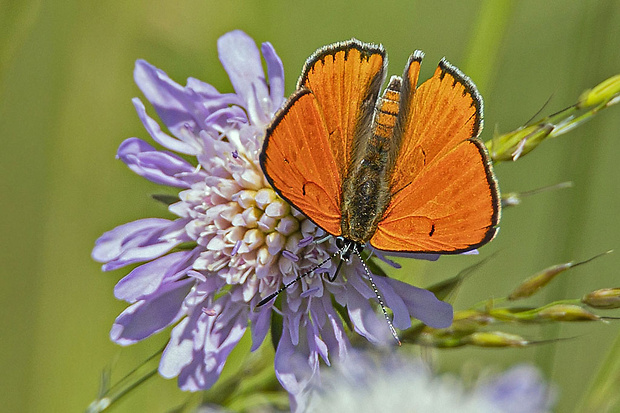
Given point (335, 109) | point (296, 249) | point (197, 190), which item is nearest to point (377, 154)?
point (335, 109)

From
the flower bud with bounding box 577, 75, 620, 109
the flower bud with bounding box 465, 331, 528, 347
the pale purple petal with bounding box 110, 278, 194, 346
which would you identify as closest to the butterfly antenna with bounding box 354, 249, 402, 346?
the flower bud with bounding box 465, 331, 528, 347

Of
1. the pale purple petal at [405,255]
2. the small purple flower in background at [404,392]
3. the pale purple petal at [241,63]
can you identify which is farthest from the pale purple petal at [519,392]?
the pale purple petal at [241,63]

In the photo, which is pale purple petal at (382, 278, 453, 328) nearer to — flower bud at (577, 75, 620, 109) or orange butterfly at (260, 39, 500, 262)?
orange butterfly at (260, 39, 500, 262)

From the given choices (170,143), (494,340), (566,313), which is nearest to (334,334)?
(494,340)

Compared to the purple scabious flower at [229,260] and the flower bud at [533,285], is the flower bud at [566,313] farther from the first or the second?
the purple scabious flower at [229,260]

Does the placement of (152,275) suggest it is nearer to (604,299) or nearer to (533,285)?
(533,285)
